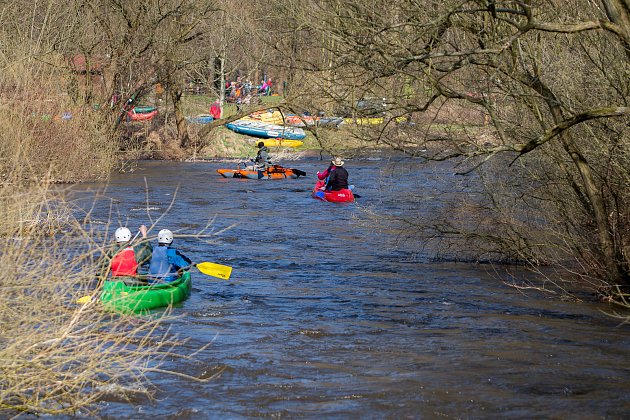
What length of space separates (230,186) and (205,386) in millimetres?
16802

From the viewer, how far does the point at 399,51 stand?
10734 mm

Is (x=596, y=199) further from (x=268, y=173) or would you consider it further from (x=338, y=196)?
(x=268, y=173)

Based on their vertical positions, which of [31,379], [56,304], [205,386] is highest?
[56,304]

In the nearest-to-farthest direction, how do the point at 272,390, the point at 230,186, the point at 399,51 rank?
the point at 272,390, the point at 399,51, the point at 230,186

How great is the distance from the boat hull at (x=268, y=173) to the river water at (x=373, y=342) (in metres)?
8.89

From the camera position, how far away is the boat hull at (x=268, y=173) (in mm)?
26359

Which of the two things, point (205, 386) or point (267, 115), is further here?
point (267, 115)

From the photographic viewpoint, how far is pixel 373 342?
10.2 metres

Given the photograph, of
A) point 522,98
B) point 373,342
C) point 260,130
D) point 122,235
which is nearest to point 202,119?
point 260,130

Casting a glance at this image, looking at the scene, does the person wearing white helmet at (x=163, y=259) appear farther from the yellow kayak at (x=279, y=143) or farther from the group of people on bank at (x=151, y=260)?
the yellow kayak at (x=279, y=143)

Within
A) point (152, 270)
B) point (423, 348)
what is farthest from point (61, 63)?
point (423, 348)

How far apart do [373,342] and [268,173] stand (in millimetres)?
17222

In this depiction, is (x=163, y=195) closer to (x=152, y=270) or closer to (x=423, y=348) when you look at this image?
(x=152, y=270)

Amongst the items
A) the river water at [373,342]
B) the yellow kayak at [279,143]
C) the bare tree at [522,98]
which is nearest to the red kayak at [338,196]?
the river water at [373,342]
